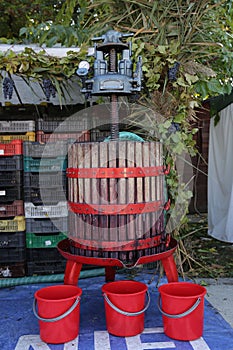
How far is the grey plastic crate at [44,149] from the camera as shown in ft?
13.9

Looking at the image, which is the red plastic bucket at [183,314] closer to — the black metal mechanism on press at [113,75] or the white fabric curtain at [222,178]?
the black metal mechanism on press at [113,75]

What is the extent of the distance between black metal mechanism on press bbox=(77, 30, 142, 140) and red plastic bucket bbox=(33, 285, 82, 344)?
1228mm

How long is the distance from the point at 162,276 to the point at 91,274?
77 cm

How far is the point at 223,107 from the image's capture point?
582 centimetres

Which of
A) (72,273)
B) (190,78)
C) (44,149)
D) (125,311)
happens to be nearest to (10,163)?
(44,149)

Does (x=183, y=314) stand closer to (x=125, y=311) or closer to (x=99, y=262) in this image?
(x=125, y=311)

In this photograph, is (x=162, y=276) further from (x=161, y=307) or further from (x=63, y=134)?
(x=63, y=134)

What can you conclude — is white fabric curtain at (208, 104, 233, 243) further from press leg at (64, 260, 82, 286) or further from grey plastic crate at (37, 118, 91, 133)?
press leg at (64, 260, 82, 286)

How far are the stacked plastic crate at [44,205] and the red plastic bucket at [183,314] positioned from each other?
182cm

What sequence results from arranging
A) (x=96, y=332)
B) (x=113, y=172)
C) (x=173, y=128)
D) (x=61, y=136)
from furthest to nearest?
(x=61, y=136) → (x=173, y=128) → (x=96, y=332) → (x=113, y=172)

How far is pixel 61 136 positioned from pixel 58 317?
240 cm

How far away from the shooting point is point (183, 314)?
2.56m

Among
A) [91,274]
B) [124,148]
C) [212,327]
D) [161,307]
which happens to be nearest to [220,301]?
[212,327]

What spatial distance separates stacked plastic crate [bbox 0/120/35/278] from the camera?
417cm
